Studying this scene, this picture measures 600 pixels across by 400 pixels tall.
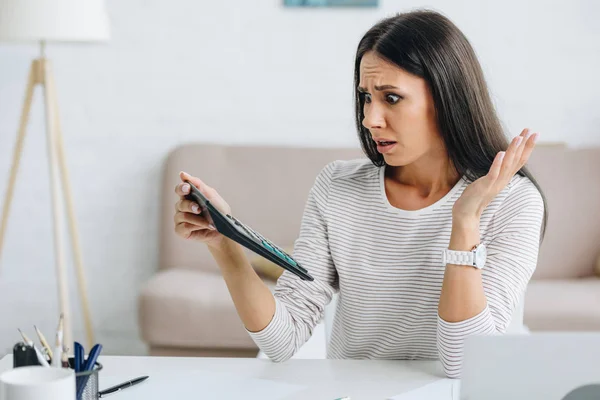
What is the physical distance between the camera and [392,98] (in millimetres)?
1389

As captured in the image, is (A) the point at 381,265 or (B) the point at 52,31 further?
(B) the point at 52,31

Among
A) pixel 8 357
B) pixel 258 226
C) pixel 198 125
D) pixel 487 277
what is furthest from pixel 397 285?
pixel 198 125

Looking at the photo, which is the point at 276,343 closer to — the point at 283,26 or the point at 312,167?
the point at 312,167

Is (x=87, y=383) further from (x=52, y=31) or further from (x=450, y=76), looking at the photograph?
(x=52, y=31)

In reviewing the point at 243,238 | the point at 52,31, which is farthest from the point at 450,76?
the point at 52,31

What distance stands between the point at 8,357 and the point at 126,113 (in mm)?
2104

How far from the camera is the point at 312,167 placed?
3.07 metres

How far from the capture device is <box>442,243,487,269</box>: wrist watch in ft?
4.05

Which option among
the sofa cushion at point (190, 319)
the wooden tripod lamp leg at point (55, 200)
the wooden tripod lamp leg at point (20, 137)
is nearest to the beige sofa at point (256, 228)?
the sofa cushion at point (190, 319)

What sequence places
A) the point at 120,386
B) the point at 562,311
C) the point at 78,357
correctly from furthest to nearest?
the point at 562,311
the point at 120,386
the point at 78,357

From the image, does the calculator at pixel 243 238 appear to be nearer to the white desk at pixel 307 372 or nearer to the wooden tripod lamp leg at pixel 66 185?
the white desk at pixel 307 372

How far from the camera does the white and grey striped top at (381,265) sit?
1.33m

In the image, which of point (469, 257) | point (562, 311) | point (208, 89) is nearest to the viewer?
point (469, 257)

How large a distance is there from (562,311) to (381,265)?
4.31ft
